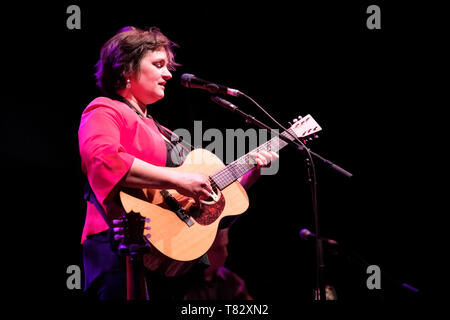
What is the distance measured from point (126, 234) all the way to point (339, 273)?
10.3 feet

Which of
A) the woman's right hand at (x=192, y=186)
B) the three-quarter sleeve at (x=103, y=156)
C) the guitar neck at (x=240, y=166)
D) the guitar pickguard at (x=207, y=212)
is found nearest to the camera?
the three-quarter sleeve at (x=103, y=156)

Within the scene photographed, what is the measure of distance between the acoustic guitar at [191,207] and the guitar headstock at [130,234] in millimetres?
134

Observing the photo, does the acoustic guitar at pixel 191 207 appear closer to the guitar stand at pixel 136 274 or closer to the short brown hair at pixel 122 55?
the guitar stand at pixel 136 274

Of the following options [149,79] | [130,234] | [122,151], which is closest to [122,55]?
[149,79]

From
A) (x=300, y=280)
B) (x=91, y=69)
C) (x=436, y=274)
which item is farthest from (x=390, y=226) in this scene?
(x=91, y=69)

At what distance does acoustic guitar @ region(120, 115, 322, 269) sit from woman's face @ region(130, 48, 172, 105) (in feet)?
1.66

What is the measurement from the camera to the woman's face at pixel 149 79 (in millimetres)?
2475

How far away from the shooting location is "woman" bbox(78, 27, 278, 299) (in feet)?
6.23

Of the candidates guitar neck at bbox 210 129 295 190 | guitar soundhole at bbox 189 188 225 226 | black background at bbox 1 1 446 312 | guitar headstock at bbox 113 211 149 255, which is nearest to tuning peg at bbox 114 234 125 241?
guitar headstock at bbox 113 211 149 255

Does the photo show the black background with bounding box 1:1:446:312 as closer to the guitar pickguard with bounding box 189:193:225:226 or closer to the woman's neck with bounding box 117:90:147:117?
the woman's neck with bounding box 117:90:147:117

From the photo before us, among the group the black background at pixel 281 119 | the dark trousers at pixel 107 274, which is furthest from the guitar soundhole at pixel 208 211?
the black background at pixel 281 119

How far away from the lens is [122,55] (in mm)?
2467

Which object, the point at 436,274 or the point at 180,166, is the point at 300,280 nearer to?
the point at 436,274

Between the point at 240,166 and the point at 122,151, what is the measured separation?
0.87m
